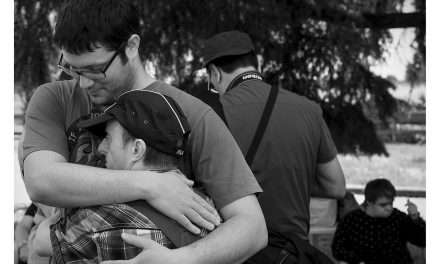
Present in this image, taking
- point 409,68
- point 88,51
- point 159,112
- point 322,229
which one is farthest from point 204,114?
point 409,68

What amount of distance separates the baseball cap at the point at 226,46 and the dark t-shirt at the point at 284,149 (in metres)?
0.34

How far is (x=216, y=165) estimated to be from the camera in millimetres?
1598

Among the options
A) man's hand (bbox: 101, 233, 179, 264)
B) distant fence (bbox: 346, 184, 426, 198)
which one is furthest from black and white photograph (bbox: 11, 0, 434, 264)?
distant fence (bbox: 346, 184, 426, 198)

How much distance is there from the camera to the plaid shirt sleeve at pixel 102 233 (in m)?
1.43

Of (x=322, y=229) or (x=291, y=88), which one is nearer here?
(x=322, y=229)

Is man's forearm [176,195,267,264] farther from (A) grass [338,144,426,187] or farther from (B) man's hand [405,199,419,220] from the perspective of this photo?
(A) grass [338,144,426,187]

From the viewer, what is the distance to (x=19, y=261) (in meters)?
4.82

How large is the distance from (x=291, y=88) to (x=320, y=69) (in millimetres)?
263

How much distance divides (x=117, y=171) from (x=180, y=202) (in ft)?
0.52

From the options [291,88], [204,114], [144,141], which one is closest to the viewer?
[144,141]

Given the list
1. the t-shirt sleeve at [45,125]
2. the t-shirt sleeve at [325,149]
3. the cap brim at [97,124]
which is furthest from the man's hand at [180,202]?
the t-shirt sleeve at [325,149]

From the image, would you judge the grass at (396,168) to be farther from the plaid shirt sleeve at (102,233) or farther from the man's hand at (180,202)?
the plaid shirt sleeve at (102,233)

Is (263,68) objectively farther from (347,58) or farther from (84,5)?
(84,5)

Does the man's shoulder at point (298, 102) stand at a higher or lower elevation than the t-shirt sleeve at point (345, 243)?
higher
